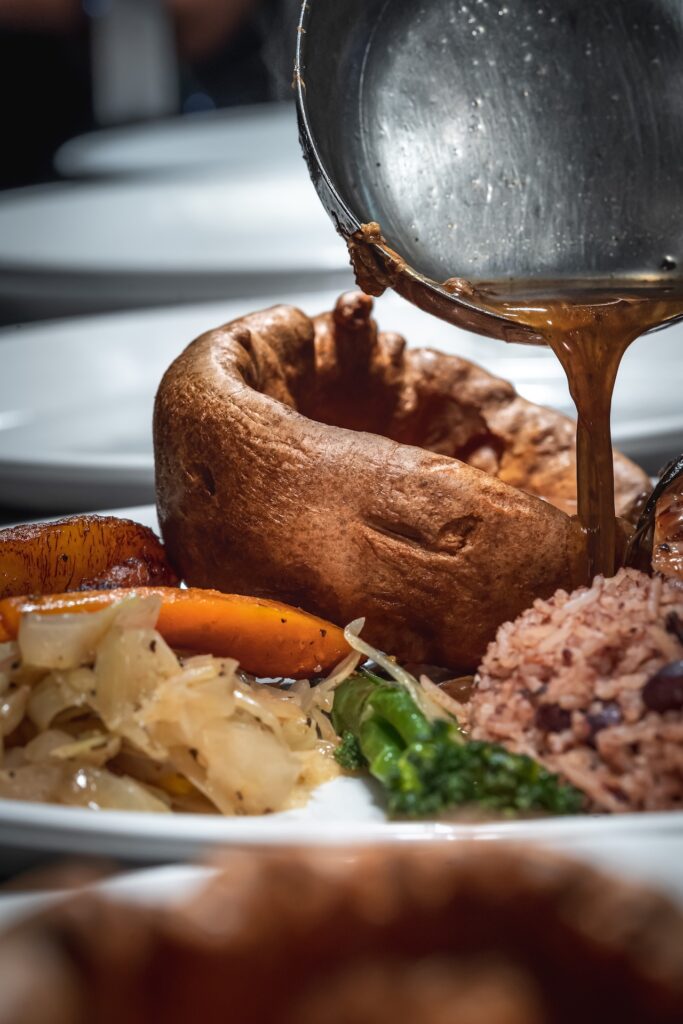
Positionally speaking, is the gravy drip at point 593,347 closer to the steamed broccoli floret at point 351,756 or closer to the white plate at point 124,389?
the steamed broccoli floret at point 351,756

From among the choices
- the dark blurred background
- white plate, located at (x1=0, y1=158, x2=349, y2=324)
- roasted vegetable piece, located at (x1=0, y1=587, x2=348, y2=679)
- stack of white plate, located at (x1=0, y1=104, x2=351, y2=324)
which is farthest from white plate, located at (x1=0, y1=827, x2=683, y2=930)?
the dark blurred background

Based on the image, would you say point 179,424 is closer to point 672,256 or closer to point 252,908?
point 672,256

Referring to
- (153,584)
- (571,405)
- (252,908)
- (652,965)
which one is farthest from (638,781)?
(571,405)

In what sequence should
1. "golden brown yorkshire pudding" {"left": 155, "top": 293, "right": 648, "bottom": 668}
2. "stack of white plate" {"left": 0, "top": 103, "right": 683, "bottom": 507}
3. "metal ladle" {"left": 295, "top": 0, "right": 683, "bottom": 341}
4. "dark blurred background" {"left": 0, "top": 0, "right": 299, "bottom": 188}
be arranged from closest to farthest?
"golden brown yorkshire pudding" {"left": 155, "top": 293, "right": 648, "bottom": 668}
"metal ladle" {"left": 295, "top": 0, "right": 683, "bottom": 341}
"stack of white plate" {"left": 0, "top": 103, "right": 683, "bottom": 507}
"dark blurred background" {"left": 0, "top": 0, "right": 299, "bottom": 188}

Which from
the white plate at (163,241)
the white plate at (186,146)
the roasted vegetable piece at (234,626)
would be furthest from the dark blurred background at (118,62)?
the roasted vegetable piece at (234,626)

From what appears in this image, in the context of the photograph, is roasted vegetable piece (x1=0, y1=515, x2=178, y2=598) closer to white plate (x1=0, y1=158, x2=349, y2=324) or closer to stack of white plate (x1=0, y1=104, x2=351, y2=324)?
stack of white plate (x1=0, y1=104, x2=351, y2=324)
